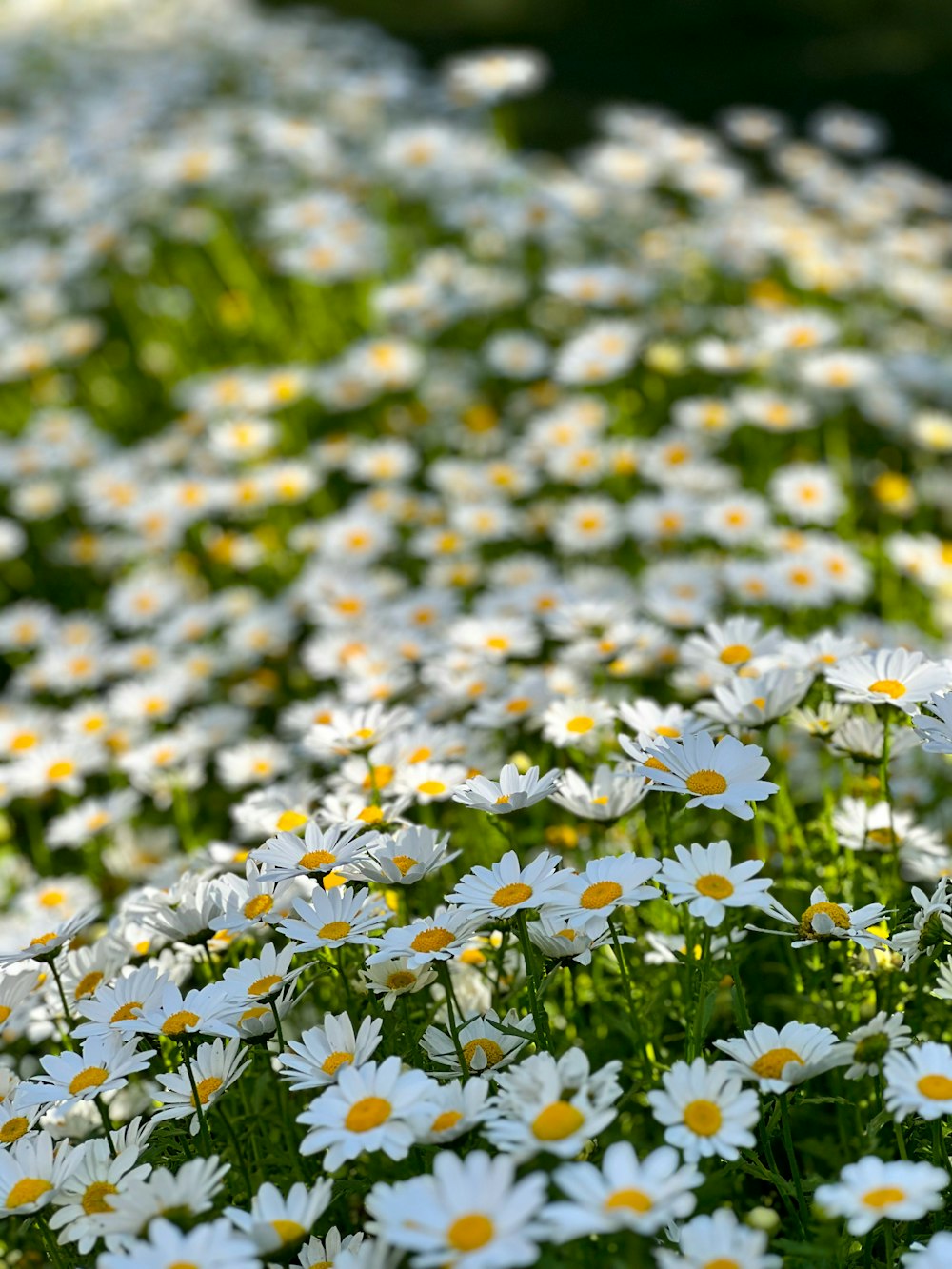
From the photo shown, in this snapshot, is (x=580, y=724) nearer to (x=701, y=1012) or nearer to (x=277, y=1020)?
(x=701, y=1012)

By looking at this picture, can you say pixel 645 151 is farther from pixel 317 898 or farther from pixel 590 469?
pixel 317 898

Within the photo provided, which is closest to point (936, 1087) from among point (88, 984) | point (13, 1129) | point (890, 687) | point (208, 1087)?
point (890, 687)

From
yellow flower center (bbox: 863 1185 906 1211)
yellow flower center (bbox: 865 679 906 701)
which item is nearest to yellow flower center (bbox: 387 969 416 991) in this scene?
yellow flower center (bbox: 863 1185 906 1211)

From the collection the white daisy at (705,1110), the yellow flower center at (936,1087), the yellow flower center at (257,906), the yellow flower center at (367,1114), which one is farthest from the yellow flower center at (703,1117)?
the yellow flower center at (257,906)

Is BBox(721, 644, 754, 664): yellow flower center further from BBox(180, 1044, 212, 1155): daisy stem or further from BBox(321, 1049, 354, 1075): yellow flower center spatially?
BBox(180, 1044, 212, 1155): daisy stem

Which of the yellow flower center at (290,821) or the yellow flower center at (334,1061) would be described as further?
the yellow flower center at (290,821)

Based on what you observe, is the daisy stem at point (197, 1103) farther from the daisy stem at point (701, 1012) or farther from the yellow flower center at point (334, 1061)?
the daisy stem at point (701, 1012)

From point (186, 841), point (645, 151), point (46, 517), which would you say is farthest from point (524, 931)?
point (645, 151)
